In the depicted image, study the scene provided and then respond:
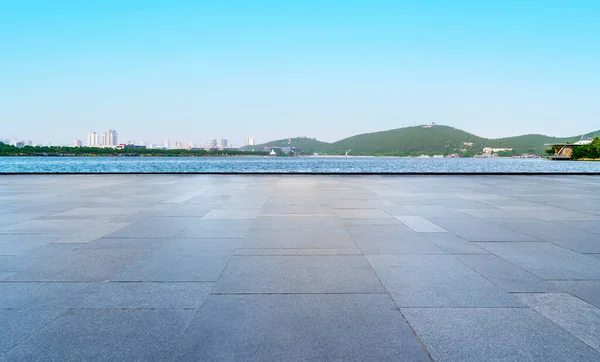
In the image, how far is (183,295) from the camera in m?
4.39

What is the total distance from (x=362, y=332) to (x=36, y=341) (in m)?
Answer: 3.09

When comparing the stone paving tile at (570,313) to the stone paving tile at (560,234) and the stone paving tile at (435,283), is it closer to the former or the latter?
the stone paving tile at (435,283)

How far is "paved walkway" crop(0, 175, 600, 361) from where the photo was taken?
3.29 meters

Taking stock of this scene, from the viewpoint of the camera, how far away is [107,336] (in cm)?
345

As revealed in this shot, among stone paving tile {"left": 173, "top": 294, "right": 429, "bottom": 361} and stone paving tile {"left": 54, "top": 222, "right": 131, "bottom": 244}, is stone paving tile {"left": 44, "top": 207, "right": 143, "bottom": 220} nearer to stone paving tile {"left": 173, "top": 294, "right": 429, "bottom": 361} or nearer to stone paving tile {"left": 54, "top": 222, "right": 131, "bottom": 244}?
stone paving tile {"left": 54, "top": 222, "right": 131, "bottom": 244}

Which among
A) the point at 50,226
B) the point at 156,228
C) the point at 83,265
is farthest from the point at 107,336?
the point at 50,226

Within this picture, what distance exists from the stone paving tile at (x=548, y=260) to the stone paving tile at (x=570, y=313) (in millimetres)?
807

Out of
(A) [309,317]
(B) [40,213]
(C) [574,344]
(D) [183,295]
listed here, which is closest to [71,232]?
(B) [40,213]

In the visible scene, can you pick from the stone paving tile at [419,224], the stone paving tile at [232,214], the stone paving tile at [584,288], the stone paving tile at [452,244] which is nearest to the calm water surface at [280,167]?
the stone paving tile at [232,214]

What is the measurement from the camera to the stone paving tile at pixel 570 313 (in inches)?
138

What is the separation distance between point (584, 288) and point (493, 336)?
2.22m

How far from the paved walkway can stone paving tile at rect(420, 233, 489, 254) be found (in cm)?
3

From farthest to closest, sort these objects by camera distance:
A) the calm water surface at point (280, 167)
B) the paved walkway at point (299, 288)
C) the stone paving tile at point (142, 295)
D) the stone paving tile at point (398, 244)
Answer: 1. the calm water surface at point (280, 167)
2. the stone paving tile at point (398, 244)
3. the stone paving tile at point (142, 295)
4. the paved walkway at point (299, 288)

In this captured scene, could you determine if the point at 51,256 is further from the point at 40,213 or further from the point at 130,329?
the point at 40,213
